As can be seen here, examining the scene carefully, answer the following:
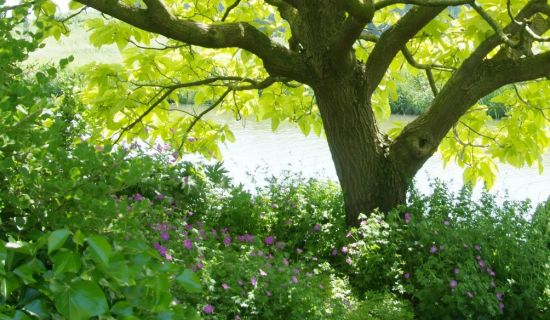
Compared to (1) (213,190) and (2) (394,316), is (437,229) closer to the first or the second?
(2) (394,316)

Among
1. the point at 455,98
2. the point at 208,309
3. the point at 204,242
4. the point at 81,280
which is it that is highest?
the point at 455,98

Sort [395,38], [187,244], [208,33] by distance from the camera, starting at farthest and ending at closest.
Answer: [395,38], [208,33], [187,244]

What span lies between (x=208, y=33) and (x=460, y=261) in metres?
2.04

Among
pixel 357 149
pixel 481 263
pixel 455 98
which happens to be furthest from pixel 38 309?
pixel 455 98

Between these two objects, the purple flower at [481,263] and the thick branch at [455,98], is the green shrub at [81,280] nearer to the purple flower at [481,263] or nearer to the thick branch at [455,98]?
the purple flower at [481,263]

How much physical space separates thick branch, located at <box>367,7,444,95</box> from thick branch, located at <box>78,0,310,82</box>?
49 centimetres

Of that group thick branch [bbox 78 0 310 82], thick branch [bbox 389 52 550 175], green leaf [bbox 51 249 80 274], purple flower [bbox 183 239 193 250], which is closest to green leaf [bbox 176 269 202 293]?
green leaf [bbox 51 249 80 274]

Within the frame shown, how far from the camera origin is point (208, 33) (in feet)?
11.6

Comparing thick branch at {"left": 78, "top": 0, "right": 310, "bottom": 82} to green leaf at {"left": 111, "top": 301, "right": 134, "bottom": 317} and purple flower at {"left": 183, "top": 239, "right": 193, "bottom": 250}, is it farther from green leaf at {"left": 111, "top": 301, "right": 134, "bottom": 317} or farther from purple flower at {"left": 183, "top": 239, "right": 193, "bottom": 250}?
green leaf at {"left": 111, "top": 301, "right": 134, "bottom": 317}

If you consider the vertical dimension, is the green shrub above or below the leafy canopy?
below

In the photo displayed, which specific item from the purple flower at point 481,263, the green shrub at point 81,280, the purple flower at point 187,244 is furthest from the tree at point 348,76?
the green shrub at point 81,280

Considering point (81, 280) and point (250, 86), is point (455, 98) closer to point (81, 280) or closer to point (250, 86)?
point (250, 86)

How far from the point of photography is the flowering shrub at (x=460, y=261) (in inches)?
146

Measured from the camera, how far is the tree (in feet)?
12.3
